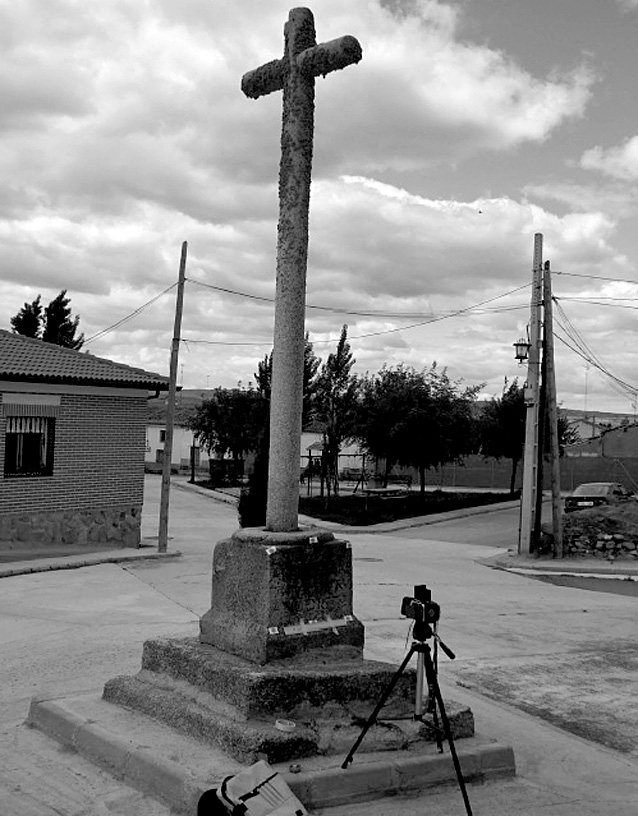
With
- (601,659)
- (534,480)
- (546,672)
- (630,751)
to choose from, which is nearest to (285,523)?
(630,751)

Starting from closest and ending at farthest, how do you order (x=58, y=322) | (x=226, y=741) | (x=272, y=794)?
1. (x=272, y=794)
2. (x=226, y=741)
3. (x=58, y=322)

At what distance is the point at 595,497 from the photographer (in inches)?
1129

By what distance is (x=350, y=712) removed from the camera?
17.4ft

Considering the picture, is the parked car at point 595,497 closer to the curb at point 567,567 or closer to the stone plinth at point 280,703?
the curb at point 567,567

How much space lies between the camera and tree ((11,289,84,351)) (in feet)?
142

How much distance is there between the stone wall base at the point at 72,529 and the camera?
17.0 metres

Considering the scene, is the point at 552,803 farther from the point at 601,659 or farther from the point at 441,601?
the point at 441,601

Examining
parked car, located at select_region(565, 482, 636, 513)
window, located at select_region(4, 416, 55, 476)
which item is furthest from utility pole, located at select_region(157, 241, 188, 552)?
parked car, located at select_region(565, 482, 636, 513)

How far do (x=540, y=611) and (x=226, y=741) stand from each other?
9300 mm

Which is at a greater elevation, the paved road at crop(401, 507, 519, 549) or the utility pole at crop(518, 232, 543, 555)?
the utility pole at crop(518, 232, 543, 555)

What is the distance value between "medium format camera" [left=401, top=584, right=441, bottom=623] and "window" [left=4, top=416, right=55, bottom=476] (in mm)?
13208

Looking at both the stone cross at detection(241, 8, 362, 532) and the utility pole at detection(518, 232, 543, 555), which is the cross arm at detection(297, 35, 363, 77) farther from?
the utility pole at detection(518, 232, 543, 555)

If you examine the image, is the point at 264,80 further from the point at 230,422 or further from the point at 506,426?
the point at 230,422

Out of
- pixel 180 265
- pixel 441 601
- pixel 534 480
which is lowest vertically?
pixel 441 601
